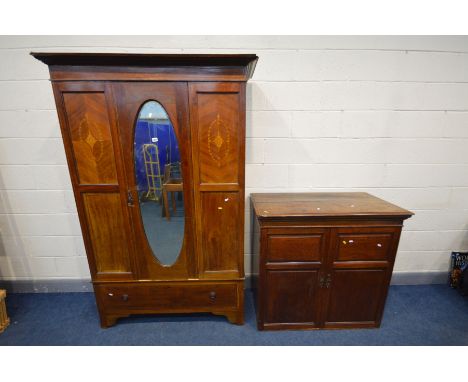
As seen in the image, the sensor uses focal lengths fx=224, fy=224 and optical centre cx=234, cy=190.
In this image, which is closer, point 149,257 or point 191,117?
point 191,117

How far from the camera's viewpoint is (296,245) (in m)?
1.52

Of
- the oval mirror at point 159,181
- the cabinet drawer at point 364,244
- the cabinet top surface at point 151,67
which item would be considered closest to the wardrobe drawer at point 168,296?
the oval mirror at point 159,181

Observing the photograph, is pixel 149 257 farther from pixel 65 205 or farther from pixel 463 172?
pixel 463 172

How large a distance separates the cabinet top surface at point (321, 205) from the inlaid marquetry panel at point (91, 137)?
1.02 meters

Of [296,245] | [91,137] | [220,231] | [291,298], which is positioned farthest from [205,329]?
[91,137]

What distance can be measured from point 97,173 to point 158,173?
372 mm

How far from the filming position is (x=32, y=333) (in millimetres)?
1710

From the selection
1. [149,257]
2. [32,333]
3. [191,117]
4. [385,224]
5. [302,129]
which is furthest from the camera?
[302,129]

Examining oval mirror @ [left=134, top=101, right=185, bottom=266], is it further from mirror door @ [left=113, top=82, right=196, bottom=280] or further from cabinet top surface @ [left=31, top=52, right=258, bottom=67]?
cabinet top surface @ [left=31, top=52, right=258, bottom=67]

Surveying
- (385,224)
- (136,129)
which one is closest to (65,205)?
(136,129)

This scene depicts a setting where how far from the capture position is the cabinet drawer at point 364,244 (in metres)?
1.50

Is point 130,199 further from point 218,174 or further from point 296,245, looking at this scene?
point 296,245

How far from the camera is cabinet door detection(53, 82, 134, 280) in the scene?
131 cm

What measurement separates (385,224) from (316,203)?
0.45 metres
